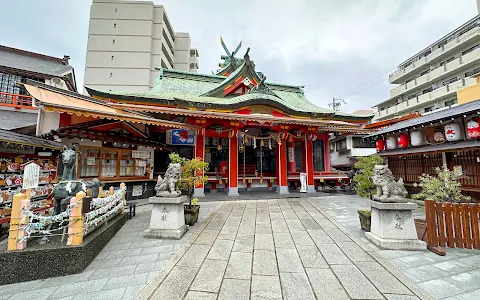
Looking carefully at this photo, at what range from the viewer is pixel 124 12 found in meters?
37.3

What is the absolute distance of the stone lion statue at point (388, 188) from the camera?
5.16 meters

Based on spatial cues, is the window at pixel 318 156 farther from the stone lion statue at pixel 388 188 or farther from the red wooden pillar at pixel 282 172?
the stone lion statue at pixel 388 188

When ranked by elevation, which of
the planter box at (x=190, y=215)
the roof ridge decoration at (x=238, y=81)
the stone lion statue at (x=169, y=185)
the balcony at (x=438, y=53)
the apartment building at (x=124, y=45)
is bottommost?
the planter box at (x=190, y=215)

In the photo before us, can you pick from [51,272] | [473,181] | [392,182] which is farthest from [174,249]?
[473,181]

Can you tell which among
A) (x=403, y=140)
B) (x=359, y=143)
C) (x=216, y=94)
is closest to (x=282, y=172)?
(x=403, y=140)

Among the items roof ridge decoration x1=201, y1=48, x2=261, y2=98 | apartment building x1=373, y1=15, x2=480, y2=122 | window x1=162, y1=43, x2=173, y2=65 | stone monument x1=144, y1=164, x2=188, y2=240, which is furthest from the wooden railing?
apartment building x1=373, y1=15, x2=480, y2=122

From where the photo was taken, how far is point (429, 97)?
2644cm

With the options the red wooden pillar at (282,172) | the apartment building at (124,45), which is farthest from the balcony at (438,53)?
the apartment building at (124,45)

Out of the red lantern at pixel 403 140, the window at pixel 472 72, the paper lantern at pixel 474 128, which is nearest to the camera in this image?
the paper lantern at pixel 474 128

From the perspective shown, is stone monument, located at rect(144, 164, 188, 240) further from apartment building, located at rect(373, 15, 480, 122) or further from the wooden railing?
apartment building, located at rect(373, 15, 480, 122)

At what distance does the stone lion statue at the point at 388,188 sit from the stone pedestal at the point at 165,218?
5.63 meters

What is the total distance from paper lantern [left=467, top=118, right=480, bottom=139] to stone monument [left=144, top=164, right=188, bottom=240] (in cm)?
1204

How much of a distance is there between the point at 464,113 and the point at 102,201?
14125 millimetres

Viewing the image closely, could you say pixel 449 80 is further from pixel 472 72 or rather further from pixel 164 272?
pixel 164 272
